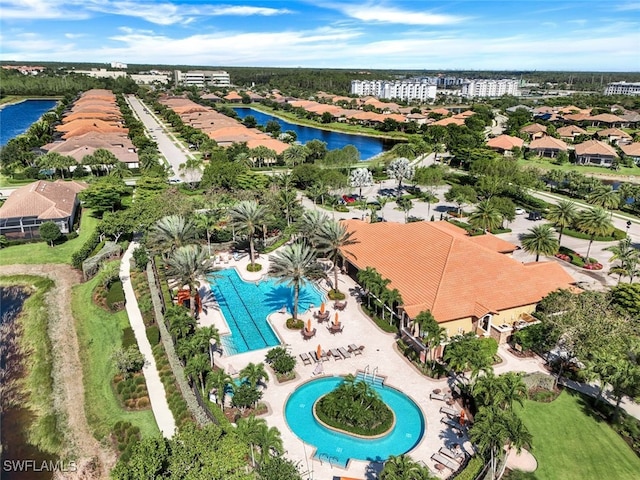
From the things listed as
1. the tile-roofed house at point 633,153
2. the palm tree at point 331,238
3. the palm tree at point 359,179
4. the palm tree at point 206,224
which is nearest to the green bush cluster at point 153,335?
the palm tree at point 206,224

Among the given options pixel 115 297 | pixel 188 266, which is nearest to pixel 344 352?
pixel 188 266

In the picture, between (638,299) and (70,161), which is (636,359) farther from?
(70,161)

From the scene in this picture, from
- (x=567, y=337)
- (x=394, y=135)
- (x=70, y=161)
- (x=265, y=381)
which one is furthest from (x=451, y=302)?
(x=394, y=135)

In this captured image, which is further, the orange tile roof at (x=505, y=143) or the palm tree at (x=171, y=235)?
the orange tile roof at (x=505, y=143)

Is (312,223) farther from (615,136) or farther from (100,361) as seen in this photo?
(615,136)

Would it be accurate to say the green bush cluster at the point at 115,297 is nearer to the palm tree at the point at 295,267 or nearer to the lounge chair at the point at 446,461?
the palm tree at the point at 295,267

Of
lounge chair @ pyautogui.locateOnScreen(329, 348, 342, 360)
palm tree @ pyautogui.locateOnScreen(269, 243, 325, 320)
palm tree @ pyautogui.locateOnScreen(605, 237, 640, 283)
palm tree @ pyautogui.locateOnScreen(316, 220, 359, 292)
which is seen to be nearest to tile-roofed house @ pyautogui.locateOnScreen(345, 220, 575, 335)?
palm tree @ pyautogui.locateOnScreen(316, 220, 359, 292)
